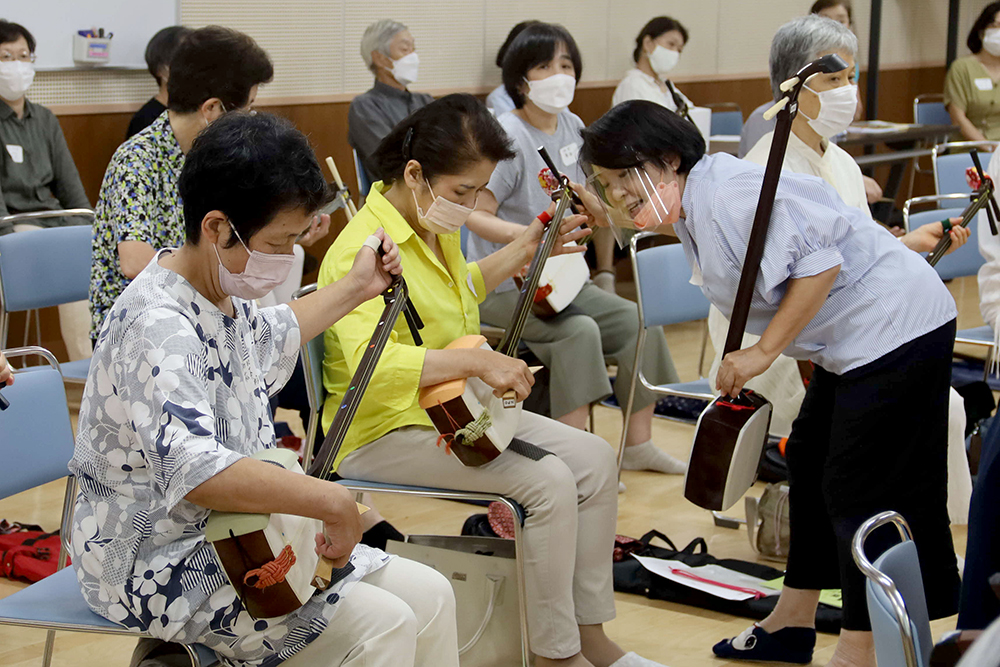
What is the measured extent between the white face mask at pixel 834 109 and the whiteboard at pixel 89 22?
9.55 feet

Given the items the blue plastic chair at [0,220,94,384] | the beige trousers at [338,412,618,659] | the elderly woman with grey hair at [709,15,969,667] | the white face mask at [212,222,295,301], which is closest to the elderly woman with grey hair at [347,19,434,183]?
the blue plastic chair at [0,220,94,384]

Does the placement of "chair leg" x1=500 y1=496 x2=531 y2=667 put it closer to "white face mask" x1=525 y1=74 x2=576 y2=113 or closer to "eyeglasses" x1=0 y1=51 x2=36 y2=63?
"white face mask" x1=525 y1=74 x2=576 y2=113

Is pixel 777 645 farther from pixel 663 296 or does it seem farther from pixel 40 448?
pixel 40 448

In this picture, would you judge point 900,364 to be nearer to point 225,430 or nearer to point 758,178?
point 758,178

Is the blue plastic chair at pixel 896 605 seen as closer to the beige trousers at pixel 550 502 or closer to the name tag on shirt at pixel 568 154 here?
the beige trousers at pixel 550 502

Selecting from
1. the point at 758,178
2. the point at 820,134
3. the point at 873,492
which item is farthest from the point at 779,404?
the point at 758,178

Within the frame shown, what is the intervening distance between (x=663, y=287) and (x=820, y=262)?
1283 mm

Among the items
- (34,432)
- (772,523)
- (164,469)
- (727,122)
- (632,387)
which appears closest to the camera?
(164,469)

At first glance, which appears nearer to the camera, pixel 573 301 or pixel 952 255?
pixel 573 301

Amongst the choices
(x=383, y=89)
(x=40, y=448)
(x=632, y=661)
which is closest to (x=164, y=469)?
(x=40, y=448)

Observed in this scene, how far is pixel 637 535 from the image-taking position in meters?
3.22

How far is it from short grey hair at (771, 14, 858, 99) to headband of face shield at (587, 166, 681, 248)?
723 mm

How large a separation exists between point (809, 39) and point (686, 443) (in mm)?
1700

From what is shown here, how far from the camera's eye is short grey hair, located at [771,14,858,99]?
2.73 metres
